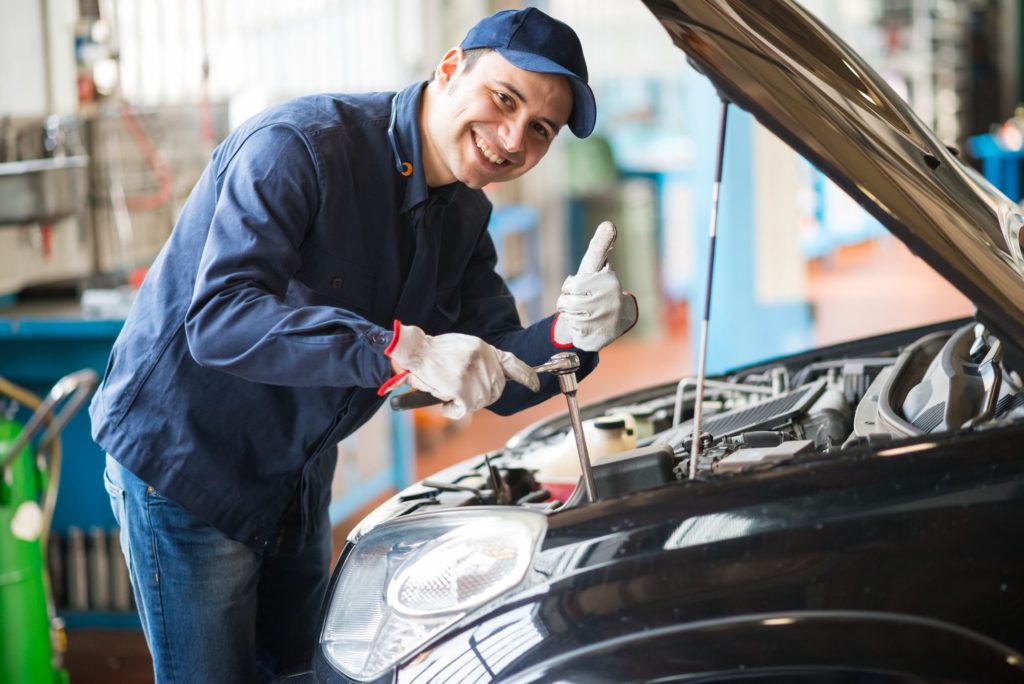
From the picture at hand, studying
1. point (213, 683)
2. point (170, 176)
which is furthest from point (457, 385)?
point (170, 176)

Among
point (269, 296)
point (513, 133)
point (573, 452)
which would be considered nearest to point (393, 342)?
point (269, 296)

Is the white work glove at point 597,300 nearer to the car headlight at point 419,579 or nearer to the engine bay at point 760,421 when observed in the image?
the engine bay at point 760,421

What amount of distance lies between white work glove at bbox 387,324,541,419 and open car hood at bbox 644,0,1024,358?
20.7 inches

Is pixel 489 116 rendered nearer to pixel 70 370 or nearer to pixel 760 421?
pixel 760 421

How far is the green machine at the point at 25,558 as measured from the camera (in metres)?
3.02

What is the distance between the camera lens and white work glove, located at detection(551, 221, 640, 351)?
1.86 metres

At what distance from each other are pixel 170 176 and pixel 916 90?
11.4 meters

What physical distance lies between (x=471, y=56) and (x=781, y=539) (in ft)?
3.10

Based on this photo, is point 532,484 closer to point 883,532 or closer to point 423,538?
point 423,538

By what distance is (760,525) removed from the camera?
1506mm

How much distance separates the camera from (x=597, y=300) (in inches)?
73.8

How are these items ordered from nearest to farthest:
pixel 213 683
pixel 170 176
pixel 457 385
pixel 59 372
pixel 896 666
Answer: pixel 896 666
pixel 457 385
pixel 213 683
pixel 59 372
pixel 170 176

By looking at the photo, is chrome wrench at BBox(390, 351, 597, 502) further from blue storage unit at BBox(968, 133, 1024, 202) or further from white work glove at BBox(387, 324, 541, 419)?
blue storage unit at BBox(968, 133, 1024, 202)

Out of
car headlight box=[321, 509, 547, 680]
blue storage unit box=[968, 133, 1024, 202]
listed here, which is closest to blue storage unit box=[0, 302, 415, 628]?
car headlight box=[321, 509, 547, 680]
